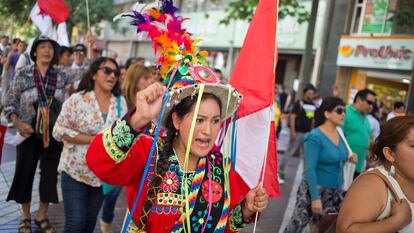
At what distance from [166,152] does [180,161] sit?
9 centimetres

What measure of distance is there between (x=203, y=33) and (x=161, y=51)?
25.6 metres

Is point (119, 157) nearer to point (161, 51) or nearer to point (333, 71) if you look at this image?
point (161, 51)

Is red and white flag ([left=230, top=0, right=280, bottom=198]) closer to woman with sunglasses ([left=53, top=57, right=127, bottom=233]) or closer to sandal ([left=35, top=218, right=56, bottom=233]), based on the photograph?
woman with sunglasses ([left=53, top=57, right=127, bottom=233])

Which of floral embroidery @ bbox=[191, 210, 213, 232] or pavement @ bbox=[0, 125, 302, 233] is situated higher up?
floral embroidery @ bbox=[191, 210, 213, 232]

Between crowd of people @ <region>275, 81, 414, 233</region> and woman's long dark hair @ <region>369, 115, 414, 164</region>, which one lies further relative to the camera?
woman's long dark hair @ <region>369, 115, 414, 164</region>

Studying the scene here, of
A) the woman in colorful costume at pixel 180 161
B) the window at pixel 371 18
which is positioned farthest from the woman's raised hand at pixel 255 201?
the window at pixel 371 18

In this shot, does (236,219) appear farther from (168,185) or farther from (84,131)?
(84,131)

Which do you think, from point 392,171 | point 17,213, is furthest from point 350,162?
point 17,213

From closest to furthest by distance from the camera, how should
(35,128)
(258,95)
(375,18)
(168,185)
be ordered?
(168,185)
(258,95)
(35,128)
(375,18)

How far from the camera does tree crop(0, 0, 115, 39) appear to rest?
45.1 feet

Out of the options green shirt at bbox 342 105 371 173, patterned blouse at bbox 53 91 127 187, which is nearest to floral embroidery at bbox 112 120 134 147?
patterned blouse at bbox 53 91 127 187

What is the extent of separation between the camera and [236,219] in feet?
8.32

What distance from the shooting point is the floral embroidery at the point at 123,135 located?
211 centimetres

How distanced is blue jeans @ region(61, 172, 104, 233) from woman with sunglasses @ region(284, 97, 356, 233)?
200 centimetres
